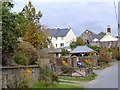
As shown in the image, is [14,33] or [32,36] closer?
[14,33]

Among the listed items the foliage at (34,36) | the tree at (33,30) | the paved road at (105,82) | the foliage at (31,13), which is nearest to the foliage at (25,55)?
the paved road at (105,82)

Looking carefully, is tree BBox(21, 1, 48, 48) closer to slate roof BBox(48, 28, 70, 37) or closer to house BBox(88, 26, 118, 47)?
slate roof BBox(48, 28, 70, 37)

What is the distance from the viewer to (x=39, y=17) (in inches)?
1777

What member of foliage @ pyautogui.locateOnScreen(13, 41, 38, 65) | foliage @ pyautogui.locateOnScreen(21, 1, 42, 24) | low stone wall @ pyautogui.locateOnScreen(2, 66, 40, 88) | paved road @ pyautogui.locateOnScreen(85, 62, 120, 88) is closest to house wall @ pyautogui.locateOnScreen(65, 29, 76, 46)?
foliage @ pyautogui.locateOnScreen(21, 1, 42, 24)

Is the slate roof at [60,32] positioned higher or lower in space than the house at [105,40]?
higher

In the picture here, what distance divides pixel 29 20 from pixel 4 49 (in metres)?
21.8

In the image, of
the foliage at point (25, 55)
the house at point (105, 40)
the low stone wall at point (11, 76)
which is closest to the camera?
the low stone wall at point (11, 76)

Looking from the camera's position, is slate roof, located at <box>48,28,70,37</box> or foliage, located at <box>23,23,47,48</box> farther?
slate roof, located at <box>48,28,70,37</box>

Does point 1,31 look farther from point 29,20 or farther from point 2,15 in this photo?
point 29,20

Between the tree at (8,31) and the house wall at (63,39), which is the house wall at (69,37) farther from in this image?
the tree at (8,31)

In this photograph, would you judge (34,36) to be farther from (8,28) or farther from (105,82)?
(8,28)

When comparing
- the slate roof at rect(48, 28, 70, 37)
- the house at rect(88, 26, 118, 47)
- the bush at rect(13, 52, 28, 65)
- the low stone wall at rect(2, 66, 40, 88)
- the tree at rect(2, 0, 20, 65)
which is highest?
the slate roof at rect(48, 28, 70, 37)

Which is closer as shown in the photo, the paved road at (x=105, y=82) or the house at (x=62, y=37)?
the paved road at (x=105, y=82)

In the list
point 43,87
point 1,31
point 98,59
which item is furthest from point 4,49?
point 98,59
